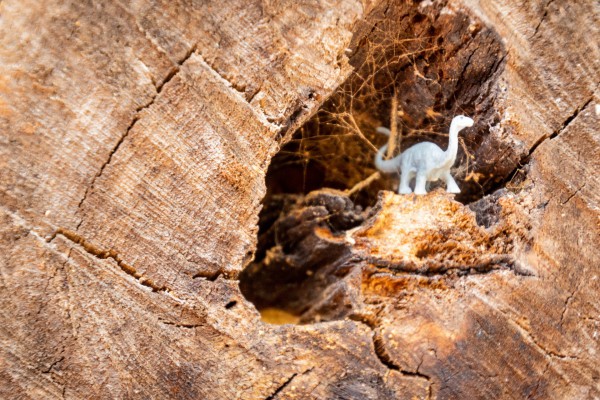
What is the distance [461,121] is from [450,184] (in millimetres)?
190

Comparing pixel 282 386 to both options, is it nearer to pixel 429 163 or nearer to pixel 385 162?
pixel 429 163

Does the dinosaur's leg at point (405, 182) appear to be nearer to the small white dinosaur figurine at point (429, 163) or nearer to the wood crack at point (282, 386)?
the small white dinosaur figurine at point (429, 163)

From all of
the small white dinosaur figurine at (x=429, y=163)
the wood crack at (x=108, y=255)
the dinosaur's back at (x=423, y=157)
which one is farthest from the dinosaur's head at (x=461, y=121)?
the wood crack at (x=108, y=255)

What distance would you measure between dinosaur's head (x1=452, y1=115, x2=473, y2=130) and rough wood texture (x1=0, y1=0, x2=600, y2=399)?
6 cm

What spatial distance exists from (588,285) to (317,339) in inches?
24.1

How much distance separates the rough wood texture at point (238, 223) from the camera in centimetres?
84

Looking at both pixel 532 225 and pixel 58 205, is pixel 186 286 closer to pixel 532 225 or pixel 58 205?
pixel 58 205

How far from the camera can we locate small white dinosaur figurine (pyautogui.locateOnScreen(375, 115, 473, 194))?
1180 mm

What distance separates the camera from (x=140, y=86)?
0.86 m

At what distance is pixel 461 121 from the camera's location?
1119 millimetres

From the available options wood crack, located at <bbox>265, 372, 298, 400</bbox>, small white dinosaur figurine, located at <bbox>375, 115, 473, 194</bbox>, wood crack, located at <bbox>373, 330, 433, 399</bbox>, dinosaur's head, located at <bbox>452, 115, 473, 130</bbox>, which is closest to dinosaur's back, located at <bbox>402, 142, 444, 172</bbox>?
small white dinosaur figurine, located at <bbox>375, 115, 473, 194</bbox>

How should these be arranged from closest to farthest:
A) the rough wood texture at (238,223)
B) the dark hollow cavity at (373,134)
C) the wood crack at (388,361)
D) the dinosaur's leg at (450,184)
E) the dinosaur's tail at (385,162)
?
1. the rough wood texture at (238,223)
2. the wood crack at (388,361)
3. the dark hollow cavity at (373,134)
4. the dinosaur's leg at (450,184)
5. the dinosaur's tail at (385,162)

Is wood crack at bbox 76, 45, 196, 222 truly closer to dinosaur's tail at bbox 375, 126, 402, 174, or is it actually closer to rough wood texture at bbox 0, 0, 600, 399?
rough wood texture at bbox 0, 0, 600, 399

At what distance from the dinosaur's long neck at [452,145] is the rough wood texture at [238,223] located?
0.09 meters
